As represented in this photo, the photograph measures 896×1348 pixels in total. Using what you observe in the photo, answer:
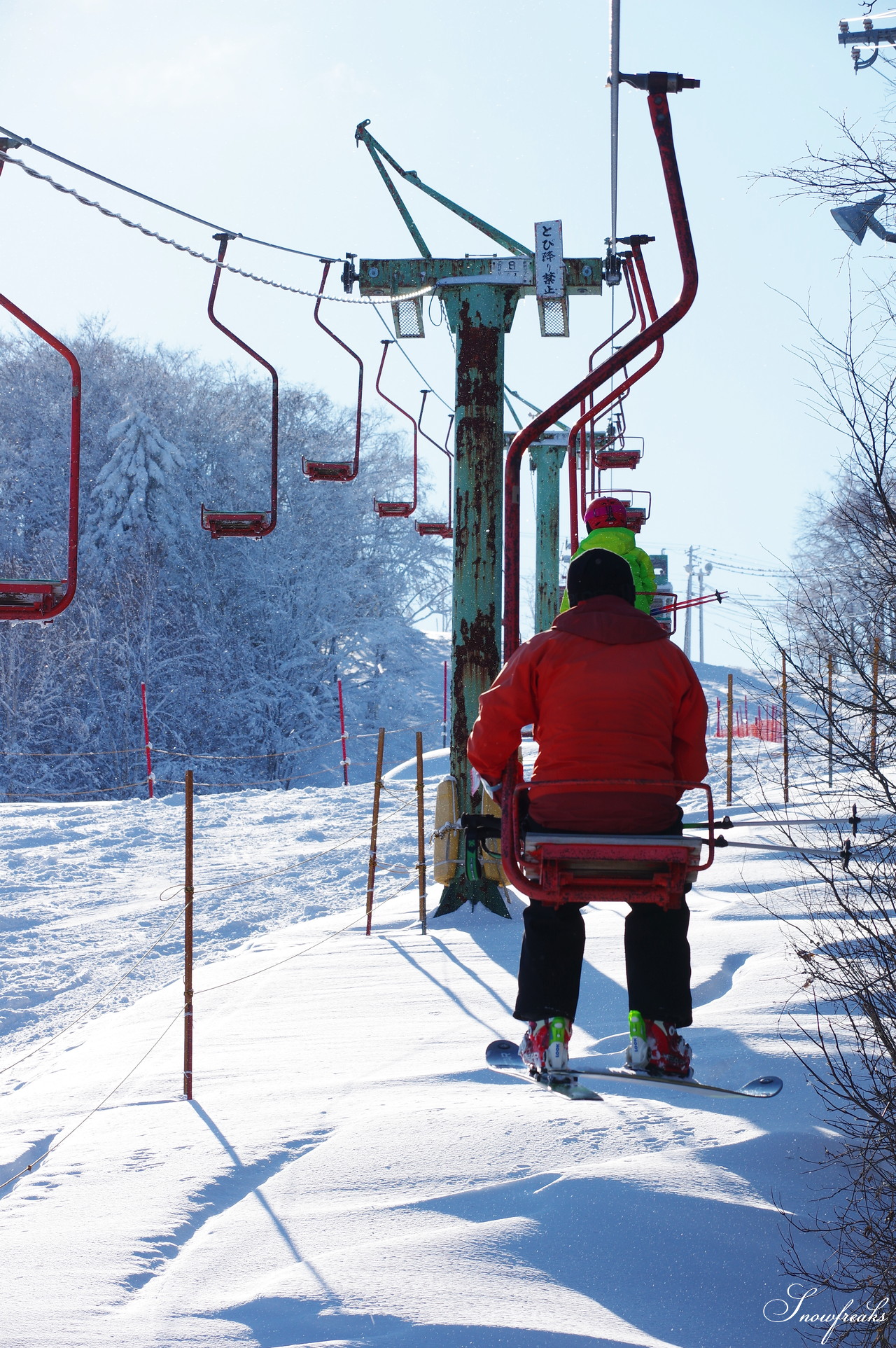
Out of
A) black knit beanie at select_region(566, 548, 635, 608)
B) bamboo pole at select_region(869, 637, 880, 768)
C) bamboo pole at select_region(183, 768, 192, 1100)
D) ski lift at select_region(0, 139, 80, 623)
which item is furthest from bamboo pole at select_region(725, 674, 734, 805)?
ski lift at select_region(0, 139, 80, 623)

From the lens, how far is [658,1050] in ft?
12.2

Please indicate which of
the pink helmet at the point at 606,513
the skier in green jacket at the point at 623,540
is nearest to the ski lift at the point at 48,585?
the skier in green jacket at the point at 623,540

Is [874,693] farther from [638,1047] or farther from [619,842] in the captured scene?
[638,1047]

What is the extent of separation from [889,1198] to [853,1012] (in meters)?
1.55

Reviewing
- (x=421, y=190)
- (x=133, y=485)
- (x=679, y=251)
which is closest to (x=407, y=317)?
(x=421, y=190)

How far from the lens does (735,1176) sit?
3.36 metres

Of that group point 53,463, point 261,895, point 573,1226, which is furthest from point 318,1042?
point 53,463

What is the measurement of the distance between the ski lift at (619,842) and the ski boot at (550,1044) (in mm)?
413

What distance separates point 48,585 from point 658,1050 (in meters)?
2.51

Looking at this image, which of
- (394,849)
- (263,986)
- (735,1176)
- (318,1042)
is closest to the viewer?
(735,1176)

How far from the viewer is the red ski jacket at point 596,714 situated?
11.5 ft

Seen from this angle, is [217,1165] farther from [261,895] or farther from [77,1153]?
[261,895]

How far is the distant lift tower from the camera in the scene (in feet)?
25.1

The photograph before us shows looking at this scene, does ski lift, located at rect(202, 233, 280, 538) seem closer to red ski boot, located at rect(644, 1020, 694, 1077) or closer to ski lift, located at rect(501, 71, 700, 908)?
ski lift, located at rect(501, 71, 700, 908)
